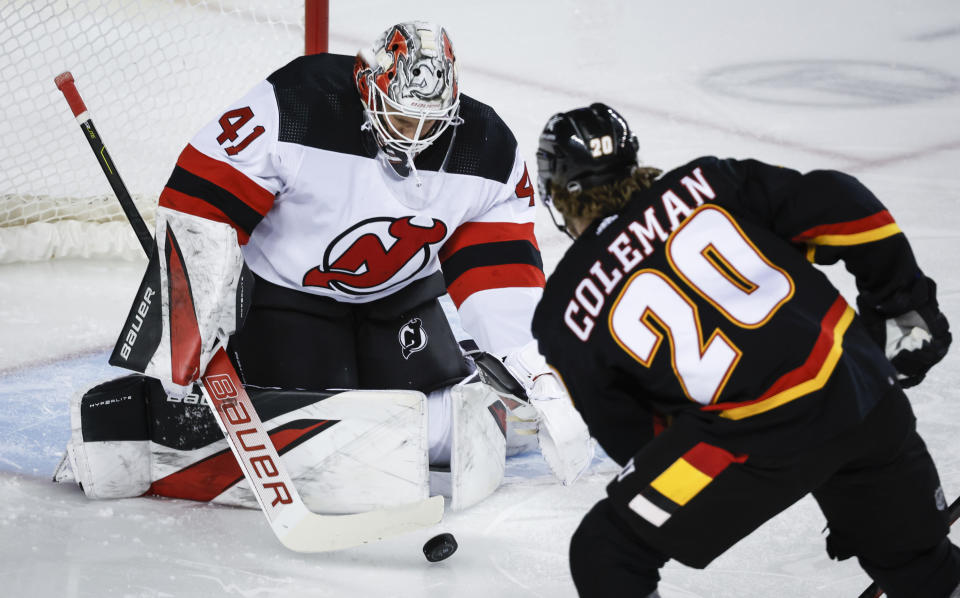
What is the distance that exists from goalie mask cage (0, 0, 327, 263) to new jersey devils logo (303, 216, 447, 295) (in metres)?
1.32

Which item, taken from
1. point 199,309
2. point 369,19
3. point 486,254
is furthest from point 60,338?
point 369,19

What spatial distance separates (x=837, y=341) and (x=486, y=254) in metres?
1.02

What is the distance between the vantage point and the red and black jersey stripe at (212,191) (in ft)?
6.86

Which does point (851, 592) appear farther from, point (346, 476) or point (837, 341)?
point (346, 476)

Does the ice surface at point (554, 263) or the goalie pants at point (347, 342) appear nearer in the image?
the ice surface at point (554, 263)

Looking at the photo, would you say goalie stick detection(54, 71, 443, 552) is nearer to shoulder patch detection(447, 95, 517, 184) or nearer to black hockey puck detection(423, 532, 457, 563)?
black hockey puck detection(423, 532, 457, 563)

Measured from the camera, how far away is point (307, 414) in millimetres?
2117

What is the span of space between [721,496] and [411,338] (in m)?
1.15

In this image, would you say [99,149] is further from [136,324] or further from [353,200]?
[353,200]

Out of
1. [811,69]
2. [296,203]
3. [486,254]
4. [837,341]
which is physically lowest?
[811,69]

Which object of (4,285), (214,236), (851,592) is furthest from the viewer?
(4,285)

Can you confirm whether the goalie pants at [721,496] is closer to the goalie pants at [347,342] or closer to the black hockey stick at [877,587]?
the black hockey stick at [877,587]

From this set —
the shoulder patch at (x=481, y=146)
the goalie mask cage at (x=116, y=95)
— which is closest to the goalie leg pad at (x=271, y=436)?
the shoulder patch at (x=481, y=146)

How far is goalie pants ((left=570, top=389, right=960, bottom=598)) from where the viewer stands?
138 cm
